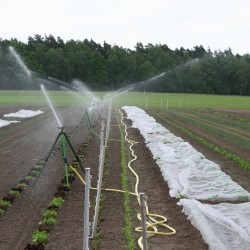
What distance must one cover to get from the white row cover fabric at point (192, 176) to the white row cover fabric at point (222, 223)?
79 centimetres

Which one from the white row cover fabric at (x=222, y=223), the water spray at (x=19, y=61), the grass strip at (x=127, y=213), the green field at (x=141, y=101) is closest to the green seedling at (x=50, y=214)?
the grass strip at (x=127, y=213)

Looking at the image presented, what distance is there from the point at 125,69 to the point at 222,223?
95.4m

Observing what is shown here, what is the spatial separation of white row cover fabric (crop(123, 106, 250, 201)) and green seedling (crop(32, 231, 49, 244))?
3.57 metres

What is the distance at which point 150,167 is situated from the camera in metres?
13.2

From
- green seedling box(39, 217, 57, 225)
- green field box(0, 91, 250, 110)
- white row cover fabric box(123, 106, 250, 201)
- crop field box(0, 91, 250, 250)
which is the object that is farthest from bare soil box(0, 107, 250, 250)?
green field box(0, 91, 250, 110)

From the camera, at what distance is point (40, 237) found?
7129 millimetres

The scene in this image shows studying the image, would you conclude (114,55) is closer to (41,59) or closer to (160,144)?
(41,59)

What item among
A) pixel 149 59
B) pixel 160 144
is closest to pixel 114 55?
pixel 149 59

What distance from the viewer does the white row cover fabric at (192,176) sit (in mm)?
9719

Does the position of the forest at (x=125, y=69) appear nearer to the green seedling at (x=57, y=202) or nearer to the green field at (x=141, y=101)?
the green field at (x=141, y=101)

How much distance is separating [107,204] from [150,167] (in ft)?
13.6

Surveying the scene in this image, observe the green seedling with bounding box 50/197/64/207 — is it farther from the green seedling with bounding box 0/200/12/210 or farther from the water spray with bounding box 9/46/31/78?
the water spray with bounding box 9/46/31/78

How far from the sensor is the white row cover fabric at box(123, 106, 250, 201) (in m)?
9.72

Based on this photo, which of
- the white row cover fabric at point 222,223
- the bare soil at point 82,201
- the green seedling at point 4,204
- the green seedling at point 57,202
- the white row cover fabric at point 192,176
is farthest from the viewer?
the white row cover fabric at point 192,176
